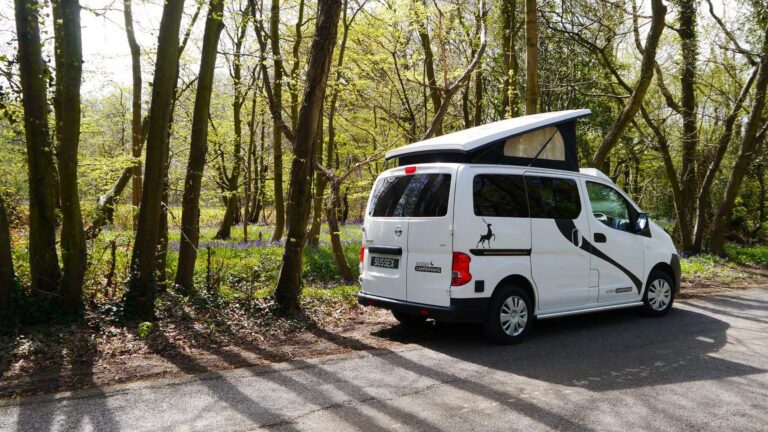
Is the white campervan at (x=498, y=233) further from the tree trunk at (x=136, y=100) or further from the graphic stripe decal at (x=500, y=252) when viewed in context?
the tree trunk at (x=136, y=100)

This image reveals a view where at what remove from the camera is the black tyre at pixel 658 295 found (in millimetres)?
8445

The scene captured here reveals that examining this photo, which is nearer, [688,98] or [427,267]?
[427,267]

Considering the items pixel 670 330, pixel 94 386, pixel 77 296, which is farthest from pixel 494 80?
pixel 94 386

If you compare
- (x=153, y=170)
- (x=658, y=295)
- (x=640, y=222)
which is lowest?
(x=658, y=295)

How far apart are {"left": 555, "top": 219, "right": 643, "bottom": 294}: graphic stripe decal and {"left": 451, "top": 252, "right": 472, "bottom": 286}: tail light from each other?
1615mm

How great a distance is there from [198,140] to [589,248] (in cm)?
577

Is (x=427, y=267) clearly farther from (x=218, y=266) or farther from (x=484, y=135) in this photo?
(x=218, y=266)

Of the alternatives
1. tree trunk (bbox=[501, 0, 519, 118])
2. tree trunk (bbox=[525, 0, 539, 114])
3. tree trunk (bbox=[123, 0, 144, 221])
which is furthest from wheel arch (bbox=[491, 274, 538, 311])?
tree trunk (bbox=[123, 0, 144, 221])

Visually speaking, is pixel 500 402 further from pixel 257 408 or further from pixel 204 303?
pixel 204 303

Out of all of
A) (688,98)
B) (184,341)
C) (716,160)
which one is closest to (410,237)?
(184,341)

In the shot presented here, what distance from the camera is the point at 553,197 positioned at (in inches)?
284

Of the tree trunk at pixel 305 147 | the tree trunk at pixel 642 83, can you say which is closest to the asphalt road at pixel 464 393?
Answer: the tree trunk at pixel 305 147

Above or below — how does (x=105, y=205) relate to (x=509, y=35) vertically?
below

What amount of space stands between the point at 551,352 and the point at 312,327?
116 inches
